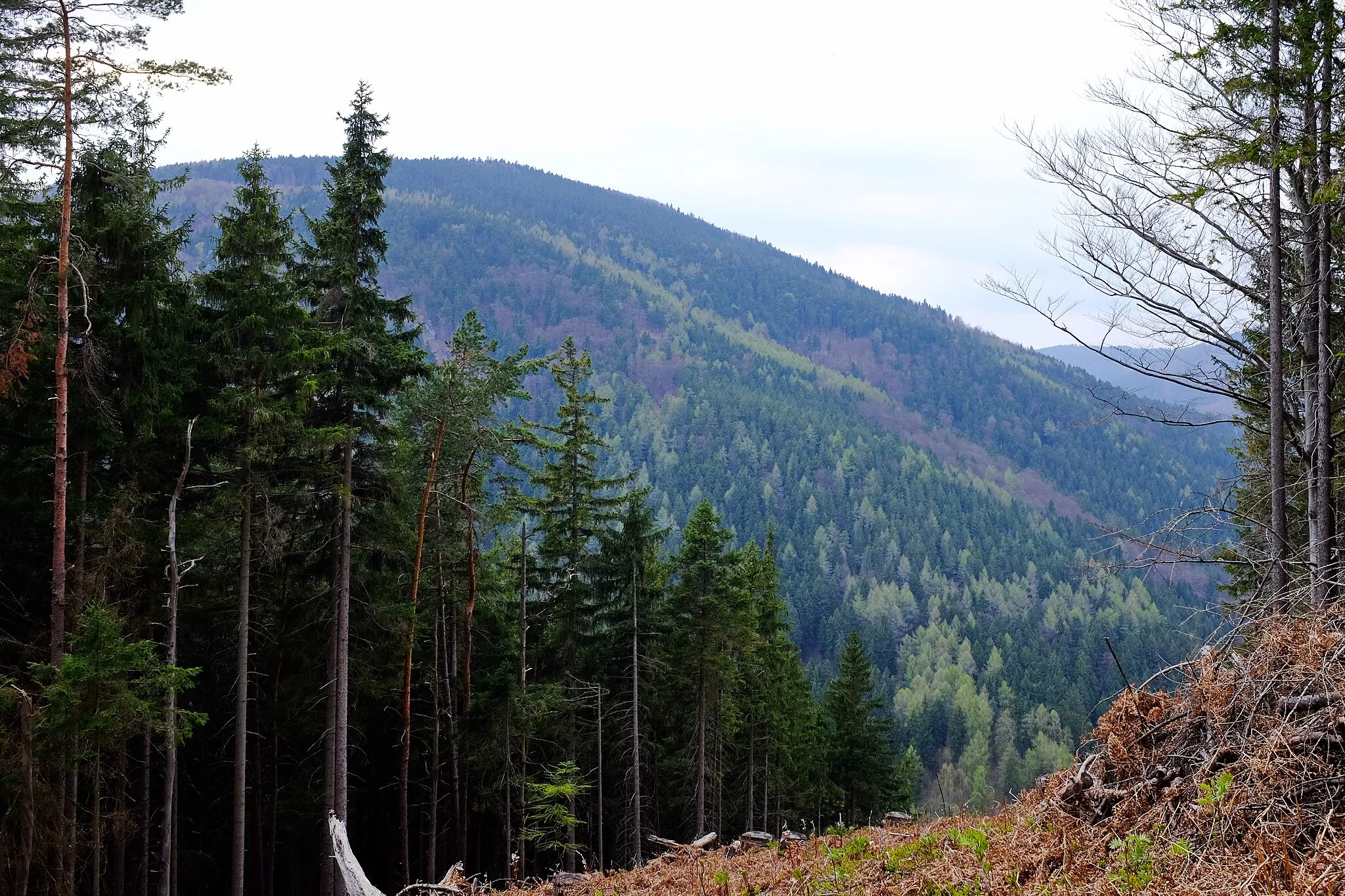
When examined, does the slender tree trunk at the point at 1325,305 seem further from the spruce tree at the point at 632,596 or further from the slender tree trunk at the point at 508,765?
the spruce tree at the point at 632,596

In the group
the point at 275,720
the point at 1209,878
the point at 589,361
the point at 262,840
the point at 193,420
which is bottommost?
the point at 262,840

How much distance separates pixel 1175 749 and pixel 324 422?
13.4 metres

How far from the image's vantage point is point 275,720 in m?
19.0

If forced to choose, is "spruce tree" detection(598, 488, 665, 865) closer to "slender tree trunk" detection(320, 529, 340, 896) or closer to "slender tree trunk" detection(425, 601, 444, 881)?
"slender tree trunk" detection(425, 601, 444, 881)

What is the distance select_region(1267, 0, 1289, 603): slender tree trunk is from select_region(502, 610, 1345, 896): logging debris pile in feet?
12.2

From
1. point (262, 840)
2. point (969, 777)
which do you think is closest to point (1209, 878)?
point (262, 840)

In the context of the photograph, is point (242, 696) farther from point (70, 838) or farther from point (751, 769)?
point (751, 769)

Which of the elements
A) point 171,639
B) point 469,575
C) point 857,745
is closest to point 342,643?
point 171,639

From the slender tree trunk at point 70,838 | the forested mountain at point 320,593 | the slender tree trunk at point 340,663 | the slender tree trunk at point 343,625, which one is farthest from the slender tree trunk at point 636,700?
the slender tree trunk at point 70,838

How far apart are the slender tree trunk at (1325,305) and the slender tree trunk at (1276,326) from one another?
1.07 feet

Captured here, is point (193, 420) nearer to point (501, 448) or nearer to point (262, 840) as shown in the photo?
point (501, 448)

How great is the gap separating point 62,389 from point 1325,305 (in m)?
14.5

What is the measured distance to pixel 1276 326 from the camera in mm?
9492

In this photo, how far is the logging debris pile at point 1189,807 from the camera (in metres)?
4.50
